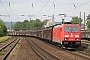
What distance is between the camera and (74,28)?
91.7 ft

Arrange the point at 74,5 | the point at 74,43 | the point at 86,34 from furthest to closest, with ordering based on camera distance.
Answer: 1. the point at 86,34
2. the point at 74,5
3. the point at 74,43

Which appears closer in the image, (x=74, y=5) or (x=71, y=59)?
(x=71, y=59)

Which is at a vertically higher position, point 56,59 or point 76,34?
point 76,34

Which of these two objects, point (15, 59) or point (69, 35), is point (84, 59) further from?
point (69, 35)

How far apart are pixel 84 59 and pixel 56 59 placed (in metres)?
2.17

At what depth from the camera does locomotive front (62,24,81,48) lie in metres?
27.2

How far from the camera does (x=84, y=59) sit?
18438 mm

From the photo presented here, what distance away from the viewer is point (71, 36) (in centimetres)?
2755

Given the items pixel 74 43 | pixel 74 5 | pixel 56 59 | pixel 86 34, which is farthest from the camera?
pixel 86 34

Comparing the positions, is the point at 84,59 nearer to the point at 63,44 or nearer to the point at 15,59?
the point at 15,59

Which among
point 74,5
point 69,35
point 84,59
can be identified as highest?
point 74,5

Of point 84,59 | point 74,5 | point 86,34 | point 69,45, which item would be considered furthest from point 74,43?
point 86,34

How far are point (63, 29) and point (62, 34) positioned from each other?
0.59m

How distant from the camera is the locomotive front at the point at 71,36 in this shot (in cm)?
2725
